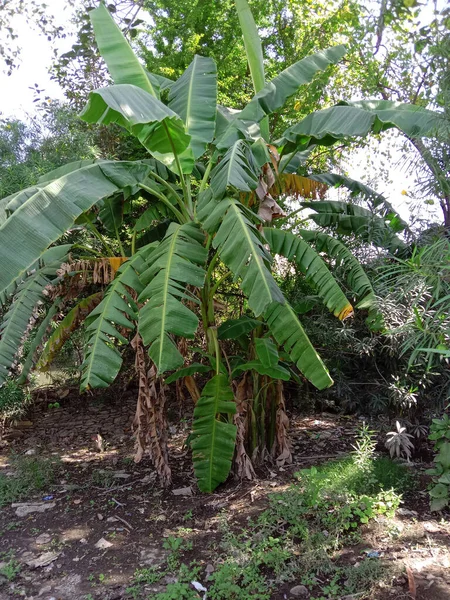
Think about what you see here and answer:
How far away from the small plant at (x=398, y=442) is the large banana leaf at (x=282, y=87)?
3.26m

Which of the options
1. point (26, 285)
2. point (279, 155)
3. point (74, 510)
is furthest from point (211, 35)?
point (74, 510)

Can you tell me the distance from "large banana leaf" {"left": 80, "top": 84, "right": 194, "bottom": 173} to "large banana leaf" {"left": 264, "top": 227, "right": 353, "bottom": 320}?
1.13m

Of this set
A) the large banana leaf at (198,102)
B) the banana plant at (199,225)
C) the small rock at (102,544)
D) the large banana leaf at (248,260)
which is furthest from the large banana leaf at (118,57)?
the small rock at (102,544)

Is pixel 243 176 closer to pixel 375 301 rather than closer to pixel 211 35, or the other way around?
pixel 375 301

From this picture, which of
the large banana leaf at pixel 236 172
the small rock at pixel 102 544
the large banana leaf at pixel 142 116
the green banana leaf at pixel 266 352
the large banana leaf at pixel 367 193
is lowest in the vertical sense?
the small rock at pixel 102 544

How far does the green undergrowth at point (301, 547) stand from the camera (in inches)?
140

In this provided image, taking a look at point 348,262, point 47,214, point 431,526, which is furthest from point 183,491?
point 47,214

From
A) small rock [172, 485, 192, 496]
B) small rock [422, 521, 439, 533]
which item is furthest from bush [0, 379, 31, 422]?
small rock [422, 521, 439, 533]

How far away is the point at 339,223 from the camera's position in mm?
6000

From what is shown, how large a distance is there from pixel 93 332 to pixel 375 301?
246cm

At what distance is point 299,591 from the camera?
3.57m

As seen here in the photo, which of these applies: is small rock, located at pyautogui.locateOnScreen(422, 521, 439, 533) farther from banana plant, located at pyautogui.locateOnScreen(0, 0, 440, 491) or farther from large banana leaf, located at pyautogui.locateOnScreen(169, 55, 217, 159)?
large banana leaf, located at pyautogui.locateOnScreen(169, 55, 217, 159)

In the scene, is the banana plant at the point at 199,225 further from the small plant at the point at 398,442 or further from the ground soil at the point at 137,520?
the small plant at the point at 398,442

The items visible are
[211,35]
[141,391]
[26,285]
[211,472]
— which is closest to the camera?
[211,472]
